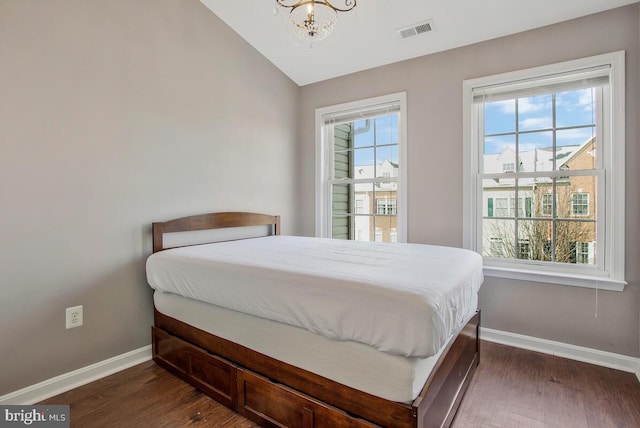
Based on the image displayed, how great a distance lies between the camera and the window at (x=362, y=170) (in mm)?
3164

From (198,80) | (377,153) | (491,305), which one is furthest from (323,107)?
(491,305)

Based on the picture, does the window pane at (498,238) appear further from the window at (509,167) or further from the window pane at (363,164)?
the window pane at (363,164)

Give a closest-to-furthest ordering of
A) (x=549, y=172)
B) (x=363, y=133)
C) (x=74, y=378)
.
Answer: (x=74, y=378) < (x=549, y=172) < (x=363, y=133)

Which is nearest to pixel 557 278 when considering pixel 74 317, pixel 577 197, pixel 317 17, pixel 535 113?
pixel 577 197

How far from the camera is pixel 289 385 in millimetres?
1511

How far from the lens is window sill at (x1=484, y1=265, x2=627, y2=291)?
223cm

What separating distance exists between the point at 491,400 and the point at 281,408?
1213 millimetres

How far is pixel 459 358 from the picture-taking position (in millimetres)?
1727

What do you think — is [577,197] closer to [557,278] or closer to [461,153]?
[557,278]

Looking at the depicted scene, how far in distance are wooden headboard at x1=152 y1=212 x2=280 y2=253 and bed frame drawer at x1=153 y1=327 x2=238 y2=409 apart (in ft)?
2.14

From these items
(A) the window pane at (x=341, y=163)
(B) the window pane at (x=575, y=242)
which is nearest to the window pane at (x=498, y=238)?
(B) the window pane at (x=575, y=242)

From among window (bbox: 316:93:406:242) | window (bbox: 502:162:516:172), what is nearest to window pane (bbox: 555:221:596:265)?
window (bbox: 502:162:516:172)

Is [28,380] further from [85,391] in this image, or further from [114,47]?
[114,47]

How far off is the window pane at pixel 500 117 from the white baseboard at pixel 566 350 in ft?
5.43
